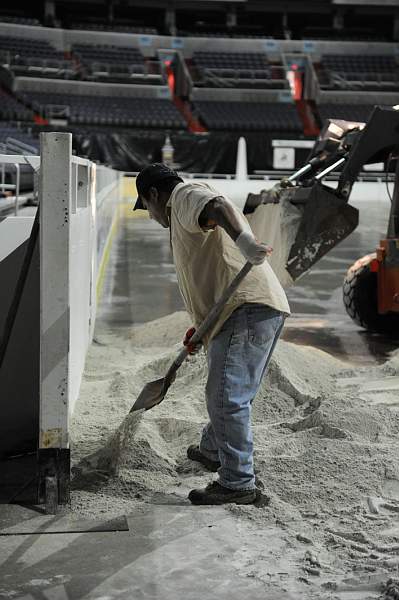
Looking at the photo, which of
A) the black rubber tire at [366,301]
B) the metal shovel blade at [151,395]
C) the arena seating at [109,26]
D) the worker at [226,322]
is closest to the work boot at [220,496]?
the worker at [226,322]

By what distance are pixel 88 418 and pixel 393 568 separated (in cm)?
230

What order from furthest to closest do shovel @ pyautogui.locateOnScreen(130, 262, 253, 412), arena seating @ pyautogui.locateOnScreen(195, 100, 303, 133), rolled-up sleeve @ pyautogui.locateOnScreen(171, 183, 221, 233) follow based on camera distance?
arena seating @ pyautogui.locateOnScreen(195, 100, 303, 133) < shovel @ pyautogui.locateOnScreen(130, 262, 253, 412) < rolled-up sleeve @ pyautogui.locateOnScreen(171, 183, 221, 233)

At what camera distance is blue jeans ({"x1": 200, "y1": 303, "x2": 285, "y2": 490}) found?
351cm

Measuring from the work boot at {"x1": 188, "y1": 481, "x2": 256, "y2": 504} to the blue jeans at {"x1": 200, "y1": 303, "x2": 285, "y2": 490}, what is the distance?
0.02 m

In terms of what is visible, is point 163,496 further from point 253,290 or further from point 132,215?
point 132,215

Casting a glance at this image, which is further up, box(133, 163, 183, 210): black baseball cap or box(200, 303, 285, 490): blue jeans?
box(133, 163, 183, 210): black baseball cap

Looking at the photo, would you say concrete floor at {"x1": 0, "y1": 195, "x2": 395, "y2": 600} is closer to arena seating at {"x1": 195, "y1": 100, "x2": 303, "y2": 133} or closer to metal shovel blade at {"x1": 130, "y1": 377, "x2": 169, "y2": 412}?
metal shovel blade at {"x1": 130, "y1": 377, "x2": 169, "y2": 412}

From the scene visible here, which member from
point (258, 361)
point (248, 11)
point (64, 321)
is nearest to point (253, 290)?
point (258, 361)

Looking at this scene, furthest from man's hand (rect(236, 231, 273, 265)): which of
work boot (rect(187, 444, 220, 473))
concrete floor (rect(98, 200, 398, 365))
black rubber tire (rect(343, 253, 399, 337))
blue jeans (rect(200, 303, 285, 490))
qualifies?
black rubber tire (rect(343, 253, 399, 337))

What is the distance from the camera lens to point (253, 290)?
3.50 meters

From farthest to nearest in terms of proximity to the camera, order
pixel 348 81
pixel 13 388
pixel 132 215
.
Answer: pixel 348 81 < pixel 132 215 < pixel 13 388

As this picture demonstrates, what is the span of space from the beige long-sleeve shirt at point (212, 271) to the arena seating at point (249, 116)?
35.2 metres

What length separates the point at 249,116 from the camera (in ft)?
Answer: 130

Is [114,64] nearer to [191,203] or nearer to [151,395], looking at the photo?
[151,395]
